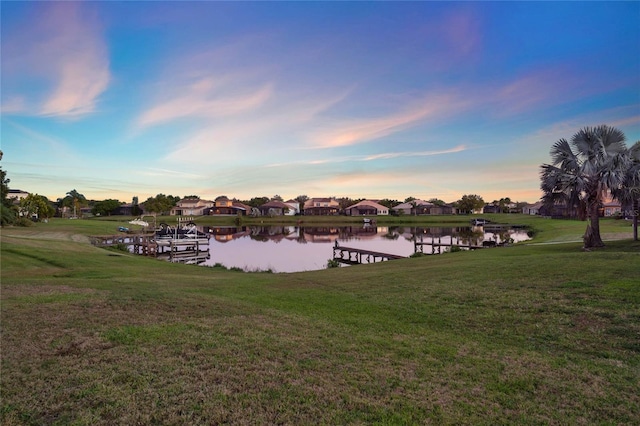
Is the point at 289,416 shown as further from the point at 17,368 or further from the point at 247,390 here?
the point at 17,368

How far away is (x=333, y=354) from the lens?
702cm

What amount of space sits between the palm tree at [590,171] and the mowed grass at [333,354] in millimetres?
7753

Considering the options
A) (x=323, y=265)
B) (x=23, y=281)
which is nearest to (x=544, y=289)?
(x=23, y=281)

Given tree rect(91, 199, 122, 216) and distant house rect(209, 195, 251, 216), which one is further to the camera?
distant house rect(209, 195, 251, 216)

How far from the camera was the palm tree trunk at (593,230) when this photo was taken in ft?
63.7

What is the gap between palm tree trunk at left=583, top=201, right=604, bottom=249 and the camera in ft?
63.7

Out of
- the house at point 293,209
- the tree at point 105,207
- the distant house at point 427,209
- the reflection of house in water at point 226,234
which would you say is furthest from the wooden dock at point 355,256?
the tree at point 105,207

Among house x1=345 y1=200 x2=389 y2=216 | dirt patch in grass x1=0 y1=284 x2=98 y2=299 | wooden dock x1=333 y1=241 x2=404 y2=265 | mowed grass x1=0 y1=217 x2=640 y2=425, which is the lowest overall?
wooden dock x1=333 y1=241 x2=404 y2=265

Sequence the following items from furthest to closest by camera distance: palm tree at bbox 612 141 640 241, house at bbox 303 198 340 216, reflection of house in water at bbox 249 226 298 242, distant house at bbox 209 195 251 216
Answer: house at bbox 303 198 340 216
distant house at bbox 209 195 251 216
reflection of house in water at bbox 249 226 298 242
palm tree at bbox 612 141 640 241

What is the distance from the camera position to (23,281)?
14.6m

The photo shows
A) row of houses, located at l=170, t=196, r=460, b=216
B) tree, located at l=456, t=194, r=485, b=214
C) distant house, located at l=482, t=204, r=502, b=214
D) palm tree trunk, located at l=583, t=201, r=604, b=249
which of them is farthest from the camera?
distant house, located at l=482, t=204, r=502, b=214

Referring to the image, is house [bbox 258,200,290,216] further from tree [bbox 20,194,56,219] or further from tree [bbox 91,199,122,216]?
tree [bbox 20,194,56,219]

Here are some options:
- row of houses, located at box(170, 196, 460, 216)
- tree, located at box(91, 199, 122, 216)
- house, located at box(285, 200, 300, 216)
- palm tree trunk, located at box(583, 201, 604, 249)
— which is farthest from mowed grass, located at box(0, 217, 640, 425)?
tree, located at box(91, 199, 122, 216)

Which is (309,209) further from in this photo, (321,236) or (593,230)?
(593,230)
